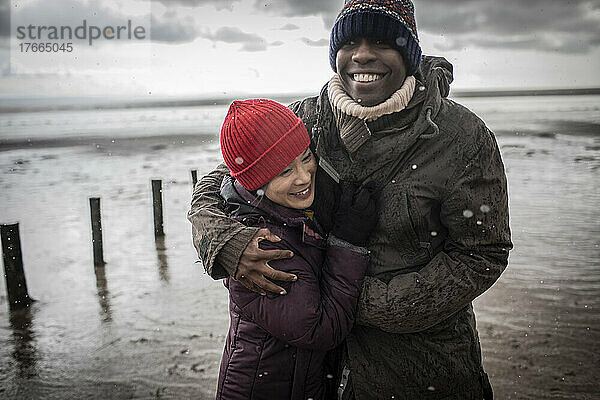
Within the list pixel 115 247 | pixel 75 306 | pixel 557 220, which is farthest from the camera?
pixel 557 220

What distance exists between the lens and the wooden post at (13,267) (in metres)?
6.45

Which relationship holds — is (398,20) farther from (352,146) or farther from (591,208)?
(591,208)

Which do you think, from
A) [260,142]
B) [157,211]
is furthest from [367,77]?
[157,211]

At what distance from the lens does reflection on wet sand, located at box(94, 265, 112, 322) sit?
6.37 metres

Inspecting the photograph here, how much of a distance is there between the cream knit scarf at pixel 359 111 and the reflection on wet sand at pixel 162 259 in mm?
5691

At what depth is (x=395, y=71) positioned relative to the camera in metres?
2.13

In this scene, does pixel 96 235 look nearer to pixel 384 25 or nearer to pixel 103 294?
pixel 103 294

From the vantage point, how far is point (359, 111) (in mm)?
2127

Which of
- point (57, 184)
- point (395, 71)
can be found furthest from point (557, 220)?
point (57, 184)

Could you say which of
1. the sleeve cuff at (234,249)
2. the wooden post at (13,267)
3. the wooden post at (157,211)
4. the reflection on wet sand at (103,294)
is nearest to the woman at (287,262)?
the sleeve cuff at (234,249)

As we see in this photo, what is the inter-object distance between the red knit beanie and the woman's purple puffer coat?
0.11 meters

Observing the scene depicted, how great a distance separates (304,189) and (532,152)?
62.5 feet

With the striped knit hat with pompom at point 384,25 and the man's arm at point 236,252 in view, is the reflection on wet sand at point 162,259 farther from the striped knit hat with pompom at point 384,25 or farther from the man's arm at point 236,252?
the striped knit hat with pompom at point 384,25

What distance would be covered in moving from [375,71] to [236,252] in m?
0.90
